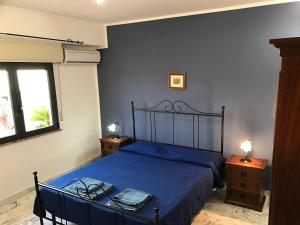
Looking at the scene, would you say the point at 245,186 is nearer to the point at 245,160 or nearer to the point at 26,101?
the point at 245,160

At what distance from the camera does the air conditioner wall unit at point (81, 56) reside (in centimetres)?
379

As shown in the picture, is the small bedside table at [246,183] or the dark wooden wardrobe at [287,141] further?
the small bedside table at [246,183]

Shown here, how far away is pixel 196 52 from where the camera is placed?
3.57m

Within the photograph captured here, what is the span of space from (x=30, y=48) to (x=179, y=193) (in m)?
2.61

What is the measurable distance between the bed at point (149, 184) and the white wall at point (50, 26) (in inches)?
68.9

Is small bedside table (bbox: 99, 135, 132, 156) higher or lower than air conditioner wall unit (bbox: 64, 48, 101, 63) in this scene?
lower

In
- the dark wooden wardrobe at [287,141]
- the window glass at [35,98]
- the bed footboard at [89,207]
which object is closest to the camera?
the dark wooden wardrobe at [287,141]

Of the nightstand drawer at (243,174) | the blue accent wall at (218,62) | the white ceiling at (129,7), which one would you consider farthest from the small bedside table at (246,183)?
the white ceiling at (129,7)

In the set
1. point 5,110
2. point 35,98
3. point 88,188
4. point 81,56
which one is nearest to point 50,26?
point 81,56

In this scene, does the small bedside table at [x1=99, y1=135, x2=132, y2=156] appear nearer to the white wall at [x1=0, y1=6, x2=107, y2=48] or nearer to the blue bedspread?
the blue bedspread

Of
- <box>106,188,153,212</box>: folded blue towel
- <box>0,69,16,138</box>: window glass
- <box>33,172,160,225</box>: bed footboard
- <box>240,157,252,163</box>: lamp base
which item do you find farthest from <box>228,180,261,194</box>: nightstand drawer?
<box>0,69,16,138</box>: window glass

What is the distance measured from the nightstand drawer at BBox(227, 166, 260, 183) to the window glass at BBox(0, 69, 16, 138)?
292 centimetres

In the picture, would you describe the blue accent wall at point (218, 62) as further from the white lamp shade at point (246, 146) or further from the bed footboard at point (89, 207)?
the bed footboard at point (89, 207)

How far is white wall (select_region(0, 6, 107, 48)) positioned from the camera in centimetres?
297
